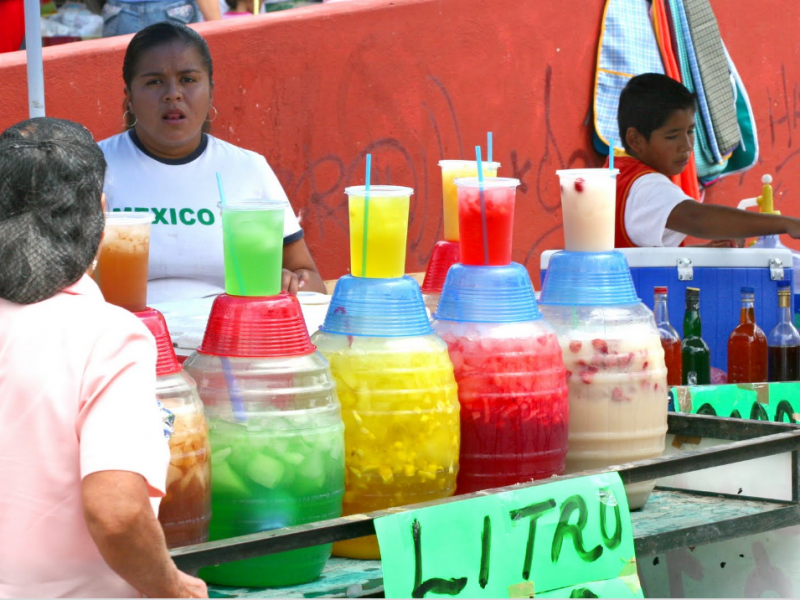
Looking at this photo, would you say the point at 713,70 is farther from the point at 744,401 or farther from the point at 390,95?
the point at 744,401

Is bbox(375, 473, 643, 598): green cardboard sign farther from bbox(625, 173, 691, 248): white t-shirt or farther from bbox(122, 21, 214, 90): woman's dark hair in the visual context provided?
bbox(625, 173, 691, 248): white t-shirt

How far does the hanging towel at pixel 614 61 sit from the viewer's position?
21.3ft

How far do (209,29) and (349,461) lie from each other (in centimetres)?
335

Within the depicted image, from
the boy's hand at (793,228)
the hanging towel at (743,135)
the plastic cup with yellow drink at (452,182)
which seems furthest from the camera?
the hanging towel at (743,135)

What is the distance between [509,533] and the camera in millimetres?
1987

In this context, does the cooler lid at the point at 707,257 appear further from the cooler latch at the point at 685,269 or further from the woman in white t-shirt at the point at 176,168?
the woman in white t-shirt at the point at 176,168

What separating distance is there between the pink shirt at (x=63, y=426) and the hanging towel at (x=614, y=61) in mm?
5220

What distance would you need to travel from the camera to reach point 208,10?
5391 millimetres

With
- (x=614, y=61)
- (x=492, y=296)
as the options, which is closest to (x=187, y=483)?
(x=492, y=296)

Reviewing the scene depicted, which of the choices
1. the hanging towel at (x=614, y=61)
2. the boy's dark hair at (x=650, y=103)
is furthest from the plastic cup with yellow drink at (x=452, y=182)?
the hanging towel at (x=614, y=61)

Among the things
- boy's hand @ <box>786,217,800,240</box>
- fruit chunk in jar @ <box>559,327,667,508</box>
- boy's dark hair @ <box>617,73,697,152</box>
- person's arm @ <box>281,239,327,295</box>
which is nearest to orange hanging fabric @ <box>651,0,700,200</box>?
boy's dark hair @ <box>617,73,697,152</box>

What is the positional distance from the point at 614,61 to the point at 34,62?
14.0 feet

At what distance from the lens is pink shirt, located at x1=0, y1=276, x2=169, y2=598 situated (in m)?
1.49

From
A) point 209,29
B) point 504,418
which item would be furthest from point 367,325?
point 209,29
